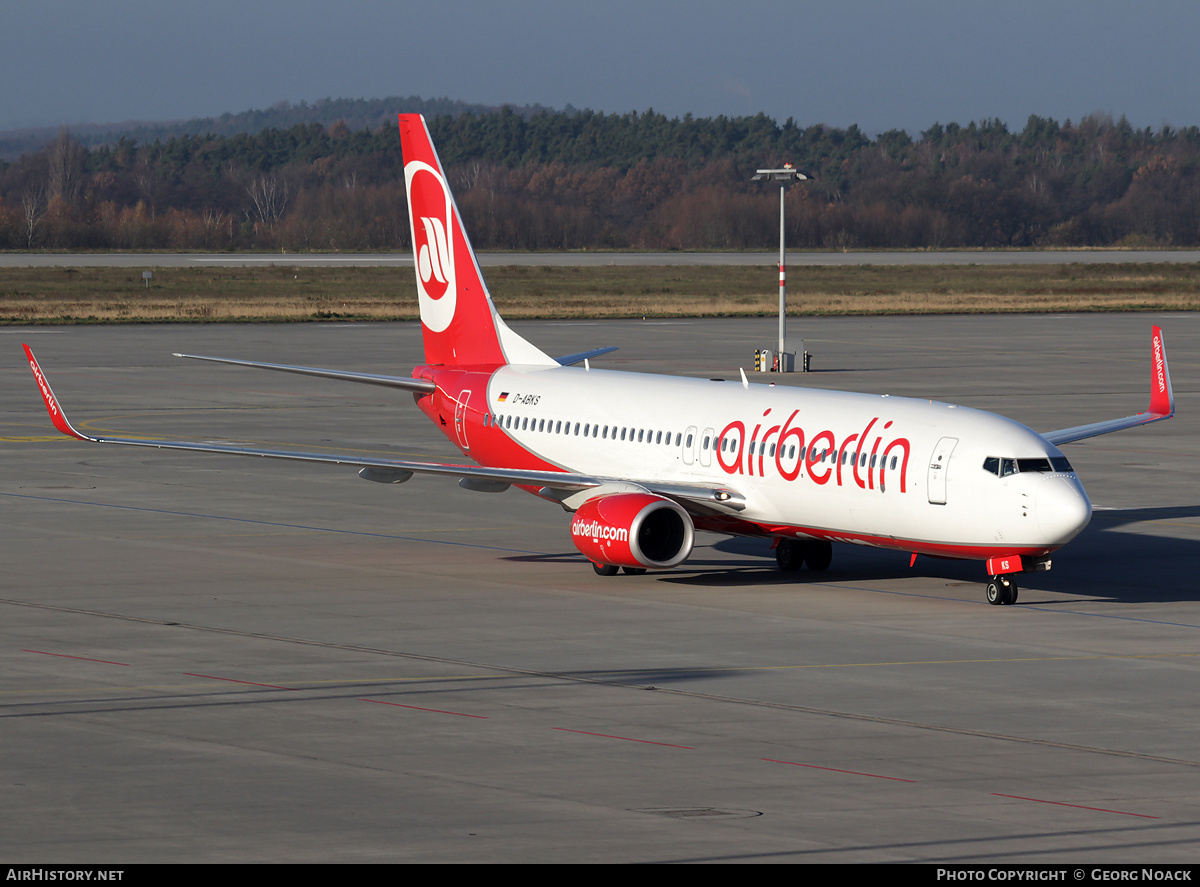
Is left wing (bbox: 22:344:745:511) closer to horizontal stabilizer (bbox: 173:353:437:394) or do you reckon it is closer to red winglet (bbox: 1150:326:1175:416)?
horizontal stabilizer (bbox: 173:353:437:394)

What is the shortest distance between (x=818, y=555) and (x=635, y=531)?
5000mm

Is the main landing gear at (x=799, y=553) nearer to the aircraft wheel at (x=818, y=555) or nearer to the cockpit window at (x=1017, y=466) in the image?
the aircraft wheel at (x=818, y=555)

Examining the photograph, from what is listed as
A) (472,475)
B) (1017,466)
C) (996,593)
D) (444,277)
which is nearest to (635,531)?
(472,475)

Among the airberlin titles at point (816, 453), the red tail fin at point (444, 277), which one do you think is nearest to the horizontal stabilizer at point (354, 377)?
the red tail fin at point (444, 277)

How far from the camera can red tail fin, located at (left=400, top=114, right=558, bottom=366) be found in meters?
38.7

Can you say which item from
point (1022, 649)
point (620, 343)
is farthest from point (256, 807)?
point (620, 343)

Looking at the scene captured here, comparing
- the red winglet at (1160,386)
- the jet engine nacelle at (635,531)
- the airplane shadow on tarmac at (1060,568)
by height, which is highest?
the red winglet at (1160,386)

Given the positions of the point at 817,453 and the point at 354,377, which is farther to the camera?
the point at 354,377

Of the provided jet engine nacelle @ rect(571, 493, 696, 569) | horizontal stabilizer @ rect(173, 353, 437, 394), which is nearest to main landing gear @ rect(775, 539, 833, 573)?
jet engine nacelle @ rect(571, 493, 696, 569)

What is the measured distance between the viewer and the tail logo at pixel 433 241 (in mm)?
39375

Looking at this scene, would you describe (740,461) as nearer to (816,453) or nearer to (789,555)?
(816,453)

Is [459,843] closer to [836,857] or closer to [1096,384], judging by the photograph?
[836,857]

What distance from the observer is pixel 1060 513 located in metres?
28.3
